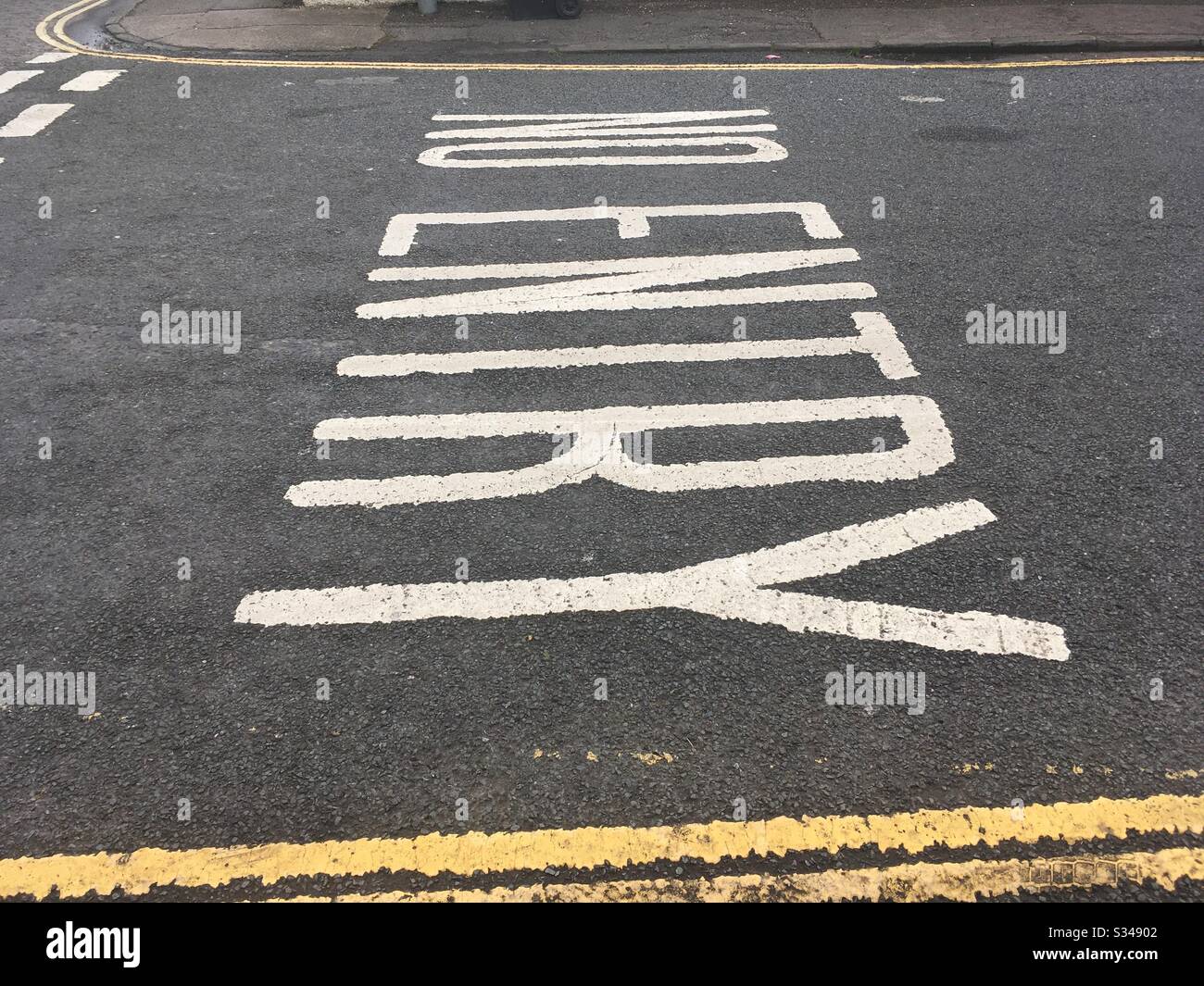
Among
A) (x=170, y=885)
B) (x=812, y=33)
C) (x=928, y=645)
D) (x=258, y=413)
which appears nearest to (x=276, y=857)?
(x=170, y=885)

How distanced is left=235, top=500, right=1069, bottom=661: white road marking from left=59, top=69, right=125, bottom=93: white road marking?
9.54 m

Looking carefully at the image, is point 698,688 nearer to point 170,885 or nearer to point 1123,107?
point 170,885

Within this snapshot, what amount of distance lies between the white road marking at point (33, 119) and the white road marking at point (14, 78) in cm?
97

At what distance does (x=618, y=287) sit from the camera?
6.44 m

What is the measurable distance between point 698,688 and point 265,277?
4389 mm

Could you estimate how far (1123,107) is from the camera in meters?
9.88

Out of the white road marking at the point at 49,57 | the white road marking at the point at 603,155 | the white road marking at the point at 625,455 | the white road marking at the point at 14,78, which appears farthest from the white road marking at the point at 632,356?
the white road marking at the point at 49,57

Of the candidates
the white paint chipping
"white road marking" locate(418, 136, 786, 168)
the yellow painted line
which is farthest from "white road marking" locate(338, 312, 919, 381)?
the white paint chipping

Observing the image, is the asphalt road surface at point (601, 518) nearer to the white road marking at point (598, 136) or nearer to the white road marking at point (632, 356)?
the white road marking at point (632, 356)

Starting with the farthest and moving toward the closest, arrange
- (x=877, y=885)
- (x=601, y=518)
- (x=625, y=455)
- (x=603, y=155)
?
(x=603, y=155)
(x=625, y=455)
(x=601, y=518)
(x=877, y=885)

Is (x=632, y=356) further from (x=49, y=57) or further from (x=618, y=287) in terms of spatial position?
(x=49, y=57)

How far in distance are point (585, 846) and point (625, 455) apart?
2118 millimetres

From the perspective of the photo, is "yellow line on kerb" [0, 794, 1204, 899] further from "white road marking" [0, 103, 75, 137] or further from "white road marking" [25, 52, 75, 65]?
"white road marking" [25, 52, 75, 65]

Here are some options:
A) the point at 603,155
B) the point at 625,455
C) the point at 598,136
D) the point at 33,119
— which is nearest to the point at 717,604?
the point at 625,455
